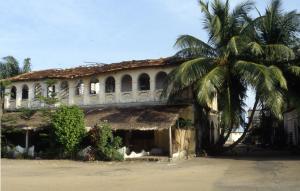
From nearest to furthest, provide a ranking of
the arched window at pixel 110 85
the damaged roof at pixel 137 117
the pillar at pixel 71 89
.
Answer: the damaged roof at pixel 137 117
the arched window at pixel 110 85
the pillar at pixel 71 89

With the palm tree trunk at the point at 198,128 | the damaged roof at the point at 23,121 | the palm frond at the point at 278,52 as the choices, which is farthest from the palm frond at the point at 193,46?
the damaged roof at the point at 23,121

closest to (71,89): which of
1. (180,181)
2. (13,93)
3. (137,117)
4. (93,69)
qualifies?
(93,69)

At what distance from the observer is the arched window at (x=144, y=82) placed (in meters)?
31.2

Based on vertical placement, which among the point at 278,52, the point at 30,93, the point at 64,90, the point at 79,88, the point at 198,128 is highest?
the point at 278,52

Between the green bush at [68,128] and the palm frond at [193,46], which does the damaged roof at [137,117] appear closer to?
the green bush at [68,128]

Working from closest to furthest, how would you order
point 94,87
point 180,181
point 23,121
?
point 180,181 < point 23,121 < point 94,87

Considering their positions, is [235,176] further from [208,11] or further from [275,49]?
[208,11]

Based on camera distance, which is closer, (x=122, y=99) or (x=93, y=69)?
(x=122, y=99)

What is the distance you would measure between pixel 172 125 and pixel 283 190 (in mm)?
13311

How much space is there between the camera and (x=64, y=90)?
33.3 m

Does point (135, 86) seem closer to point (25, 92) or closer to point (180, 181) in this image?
point (25, 92)

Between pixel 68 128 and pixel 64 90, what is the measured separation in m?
7.37

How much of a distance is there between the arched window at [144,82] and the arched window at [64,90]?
5.64 meters

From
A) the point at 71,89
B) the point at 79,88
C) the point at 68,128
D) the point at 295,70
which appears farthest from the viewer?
the point at 79,88
